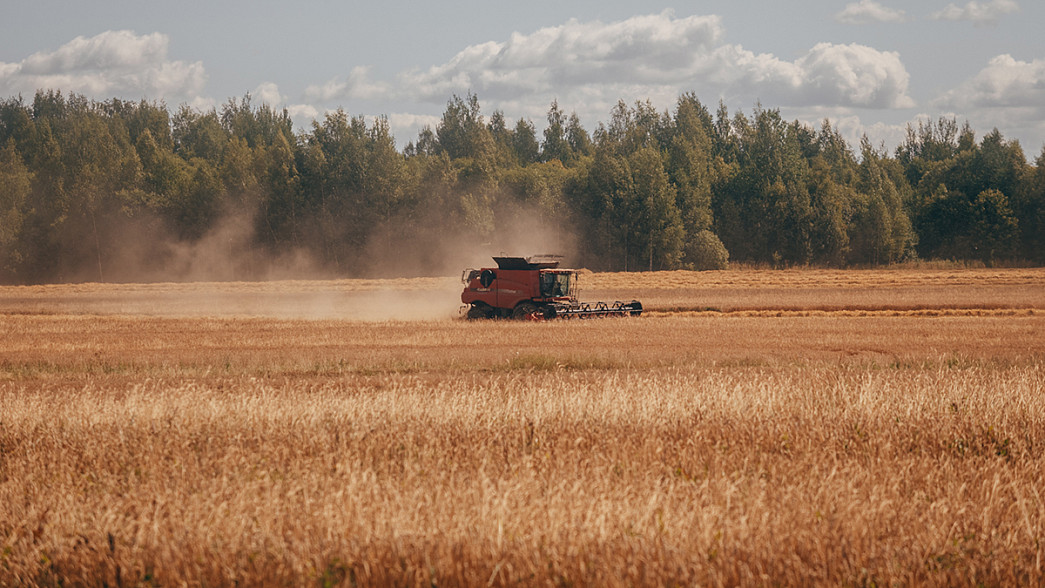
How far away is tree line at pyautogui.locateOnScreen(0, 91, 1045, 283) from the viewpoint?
8050 cm

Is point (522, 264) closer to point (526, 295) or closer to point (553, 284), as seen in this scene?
point (526, 295)

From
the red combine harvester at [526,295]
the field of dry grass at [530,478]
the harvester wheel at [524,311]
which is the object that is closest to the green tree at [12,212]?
the red combine harvester at [526,295]

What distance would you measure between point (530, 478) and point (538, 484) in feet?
0.62

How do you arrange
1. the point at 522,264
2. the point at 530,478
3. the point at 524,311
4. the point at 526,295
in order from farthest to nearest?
the point at 522,264 → the point at 526,295 → the point at 524,311 → the point at 530,478

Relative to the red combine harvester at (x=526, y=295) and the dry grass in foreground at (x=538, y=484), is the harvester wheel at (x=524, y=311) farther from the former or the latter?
the dry grass in foreground at (x=538, y=484)

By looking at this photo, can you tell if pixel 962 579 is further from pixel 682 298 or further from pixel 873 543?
pixel 682 298

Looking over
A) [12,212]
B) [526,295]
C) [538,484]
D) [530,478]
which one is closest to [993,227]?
[526,295]

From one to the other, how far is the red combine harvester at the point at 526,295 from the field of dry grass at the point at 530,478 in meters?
13.6

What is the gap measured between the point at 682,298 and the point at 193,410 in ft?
114

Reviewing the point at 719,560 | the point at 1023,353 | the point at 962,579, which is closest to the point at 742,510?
the point at 719,560

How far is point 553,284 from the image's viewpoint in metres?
33.7

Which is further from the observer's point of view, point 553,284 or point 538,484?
point 553,284

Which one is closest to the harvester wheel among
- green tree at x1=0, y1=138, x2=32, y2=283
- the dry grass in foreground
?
the dry grass in foreground

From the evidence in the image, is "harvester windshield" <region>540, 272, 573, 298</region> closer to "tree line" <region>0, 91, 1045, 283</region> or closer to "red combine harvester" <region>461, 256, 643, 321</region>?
"red combine harvester" <region>461, 256, 643, 321</region>
